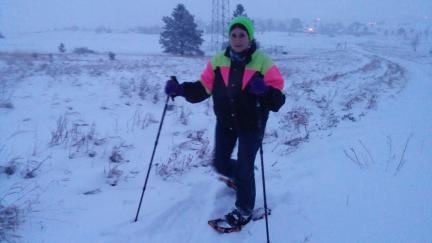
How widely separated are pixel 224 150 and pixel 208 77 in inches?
37.6

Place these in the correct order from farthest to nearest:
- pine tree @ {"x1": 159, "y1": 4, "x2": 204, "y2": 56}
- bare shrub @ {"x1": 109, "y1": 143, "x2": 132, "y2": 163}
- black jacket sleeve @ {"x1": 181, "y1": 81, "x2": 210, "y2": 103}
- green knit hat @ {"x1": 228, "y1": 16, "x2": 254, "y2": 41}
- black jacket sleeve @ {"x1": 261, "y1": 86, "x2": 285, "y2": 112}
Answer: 1. pine tree @ {"x1": 159, "y1": 4, "x2": 204, "y2": 56}
2. bare shrub @ {"x1": 109, "y1": 143, "x2": 132, "y2": 163}
3. black jacket sleeve @ {"x1": 181, "y1": 81, "x2": 210, "y2": 103}
4. green knit hat @ {"x1": 228, "y1": 16, "x2": 254, "y2": 41}
5. black jacket sleeve @ {"x1": 261, "y1": 86, "x2": 285, "y2": 112}

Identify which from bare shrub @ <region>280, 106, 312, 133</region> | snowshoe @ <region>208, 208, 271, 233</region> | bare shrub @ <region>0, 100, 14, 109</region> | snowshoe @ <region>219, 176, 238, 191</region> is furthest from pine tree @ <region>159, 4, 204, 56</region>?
snowshoe @ <region>208, 208, 271, 233</region>

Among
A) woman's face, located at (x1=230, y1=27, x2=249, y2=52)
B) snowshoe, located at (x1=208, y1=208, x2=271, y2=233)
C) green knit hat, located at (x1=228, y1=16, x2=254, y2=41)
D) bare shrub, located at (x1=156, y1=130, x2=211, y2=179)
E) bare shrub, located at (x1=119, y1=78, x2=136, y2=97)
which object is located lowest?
snowshoe, located at (x1=208, y1=208, x2=271, y2=233)

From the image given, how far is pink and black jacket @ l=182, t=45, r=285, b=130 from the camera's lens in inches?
132

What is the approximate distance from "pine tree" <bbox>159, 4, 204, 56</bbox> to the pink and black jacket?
1548 inches

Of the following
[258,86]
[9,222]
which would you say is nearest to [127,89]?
[9,222]

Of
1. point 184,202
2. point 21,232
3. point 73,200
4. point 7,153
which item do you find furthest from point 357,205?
point 7,153

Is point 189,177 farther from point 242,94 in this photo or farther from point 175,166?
point 242,94

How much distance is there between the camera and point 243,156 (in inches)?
144

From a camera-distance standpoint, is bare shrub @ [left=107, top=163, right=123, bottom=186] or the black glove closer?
the black glove

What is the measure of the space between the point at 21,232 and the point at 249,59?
3.00m

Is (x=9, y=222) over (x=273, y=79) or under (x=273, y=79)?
under

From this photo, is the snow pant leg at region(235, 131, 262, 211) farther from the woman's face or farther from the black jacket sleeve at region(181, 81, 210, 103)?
the woman's face

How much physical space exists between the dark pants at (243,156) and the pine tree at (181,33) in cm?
3919
